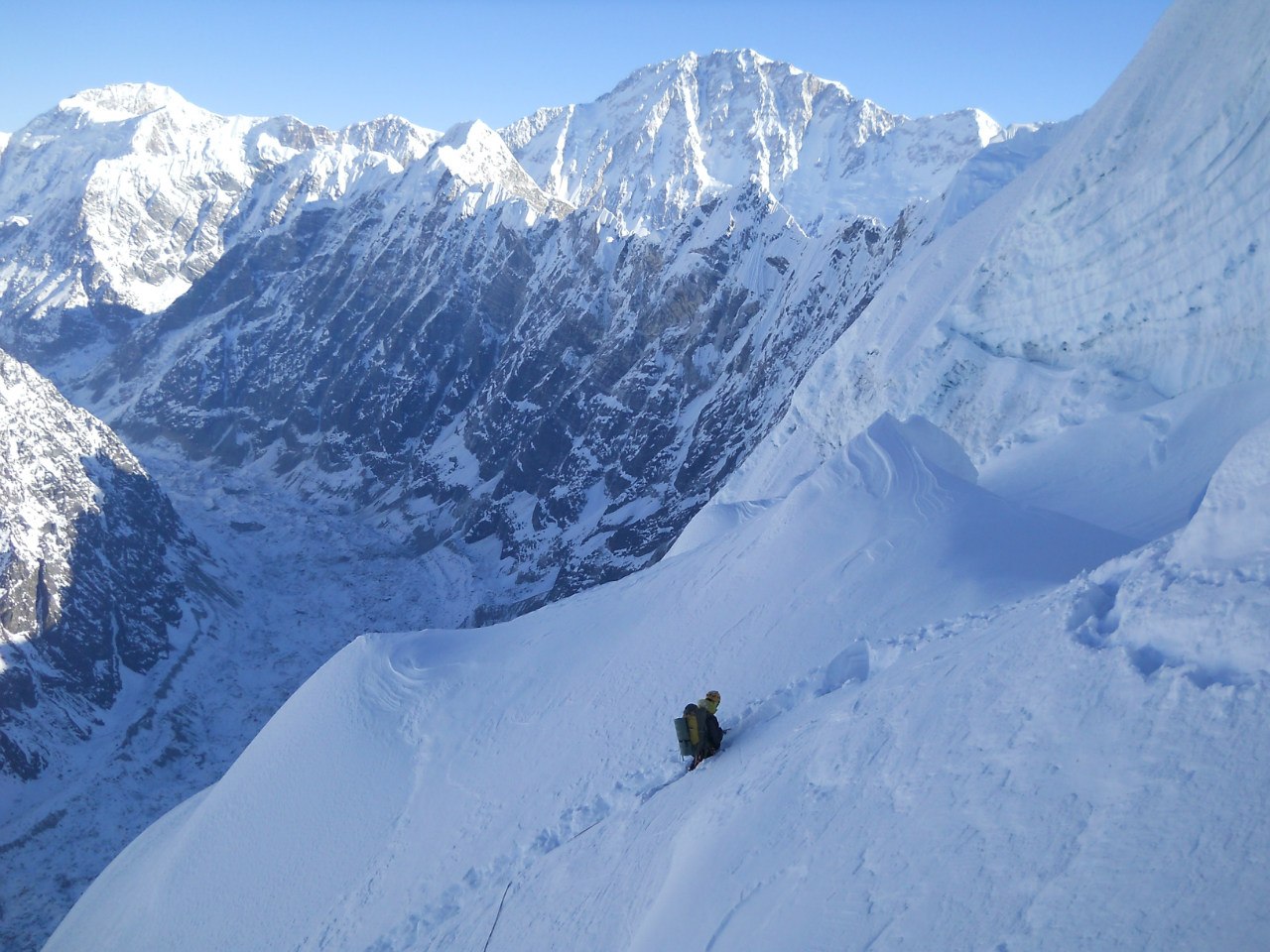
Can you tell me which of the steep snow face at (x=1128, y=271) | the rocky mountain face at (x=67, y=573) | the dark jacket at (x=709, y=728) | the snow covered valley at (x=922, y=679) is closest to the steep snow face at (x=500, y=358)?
the rocky mountain face at (x=67, y=573)

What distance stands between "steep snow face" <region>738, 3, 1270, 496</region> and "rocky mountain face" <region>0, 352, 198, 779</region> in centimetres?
5396

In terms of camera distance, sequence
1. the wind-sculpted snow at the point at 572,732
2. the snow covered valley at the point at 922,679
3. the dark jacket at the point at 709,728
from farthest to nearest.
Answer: the dark jacket at the point at 709,728, the wind-sculpted snow at the point at 572,732, the snow covered valley at the point at 922,679

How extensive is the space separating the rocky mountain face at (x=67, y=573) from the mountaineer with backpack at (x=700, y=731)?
180 feet

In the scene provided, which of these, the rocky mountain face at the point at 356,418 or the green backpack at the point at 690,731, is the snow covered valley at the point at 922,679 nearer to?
the green backpack at the point at 690,731

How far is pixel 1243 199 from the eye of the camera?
1822 cm

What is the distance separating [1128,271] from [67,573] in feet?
227

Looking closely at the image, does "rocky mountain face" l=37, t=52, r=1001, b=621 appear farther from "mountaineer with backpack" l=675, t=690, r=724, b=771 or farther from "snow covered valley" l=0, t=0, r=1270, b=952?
"mountaineer with backpack" l=675, t=690, r=724, b=771

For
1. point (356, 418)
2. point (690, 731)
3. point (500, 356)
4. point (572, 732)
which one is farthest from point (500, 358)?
point (690, 731)

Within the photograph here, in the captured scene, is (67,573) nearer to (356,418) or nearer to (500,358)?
(356,418)

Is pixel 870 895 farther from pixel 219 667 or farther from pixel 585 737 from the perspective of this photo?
pixel 219 667

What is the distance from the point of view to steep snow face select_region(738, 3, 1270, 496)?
60.6 ft

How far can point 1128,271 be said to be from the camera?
21.1 meters

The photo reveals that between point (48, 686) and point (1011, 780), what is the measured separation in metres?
65.6

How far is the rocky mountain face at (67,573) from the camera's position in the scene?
5662cm
